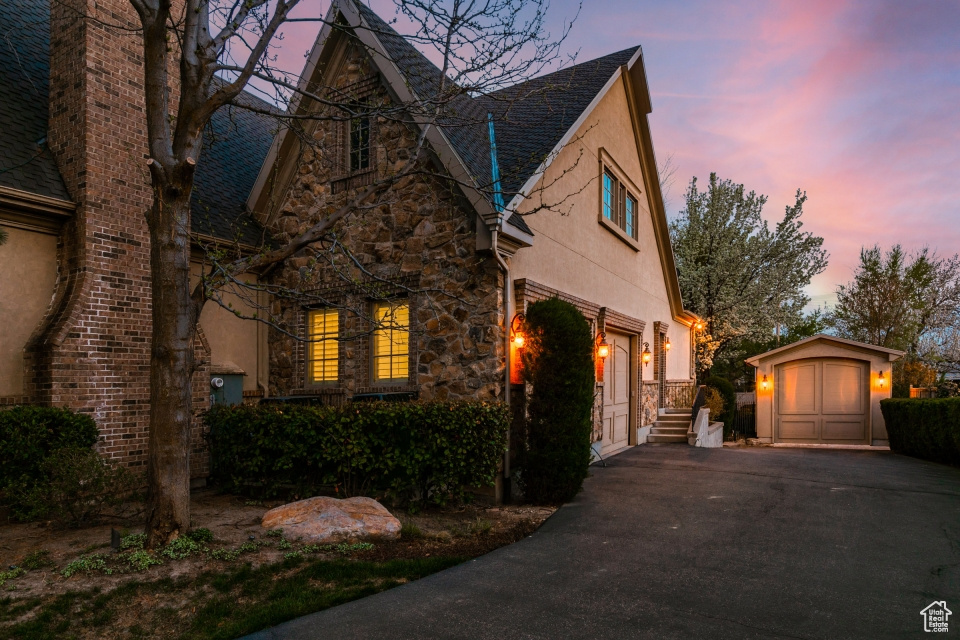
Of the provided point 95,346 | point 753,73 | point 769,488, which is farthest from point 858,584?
point 753,73

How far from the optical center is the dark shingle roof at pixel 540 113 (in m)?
8.93

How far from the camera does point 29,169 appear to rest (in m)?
7.71

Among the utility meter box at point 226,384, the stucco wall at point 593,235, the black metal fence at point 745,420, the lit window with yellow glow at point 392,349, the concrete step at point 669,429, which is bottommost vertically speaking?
the black metal fence at point 745,420

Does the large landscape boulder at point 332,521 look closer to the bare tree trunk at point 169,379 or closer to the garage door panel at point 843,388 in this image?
the bare tree trunk at point 169,379

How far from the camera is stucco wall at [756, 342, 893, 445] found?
49.1 ft

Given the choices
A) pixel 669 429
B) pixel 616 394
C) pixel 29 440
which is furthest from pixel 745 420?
pixel 29 440

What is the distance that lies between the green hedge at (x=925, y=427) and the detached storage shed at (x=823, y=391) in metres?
0.88

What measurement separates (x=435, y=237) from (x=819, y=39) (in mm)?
8894

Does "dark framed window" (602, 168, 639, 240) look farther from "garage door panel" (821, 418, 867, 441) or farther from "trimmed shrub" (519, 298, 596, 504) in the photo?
"garage door panel" (821, 418, 867, 441)

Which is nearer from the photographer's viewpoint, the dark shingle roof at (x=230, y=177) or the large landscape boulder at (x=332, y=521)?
the large landscape boulder at (x=332, y=521)

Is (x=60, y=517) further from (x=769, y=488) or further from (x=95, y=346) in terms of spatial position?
(x=769, y=488)

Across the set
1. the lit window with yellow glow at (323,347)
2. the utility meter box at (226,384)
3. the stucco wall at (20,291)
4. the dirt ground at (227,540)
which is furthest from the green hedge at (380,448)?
the stucco wall at (20,291)

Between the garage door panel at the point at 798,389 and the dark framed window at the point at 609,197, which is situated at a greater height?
the dark framed window at the point at 609,197

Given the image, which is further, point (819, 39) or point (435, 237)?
point (819, 39)
